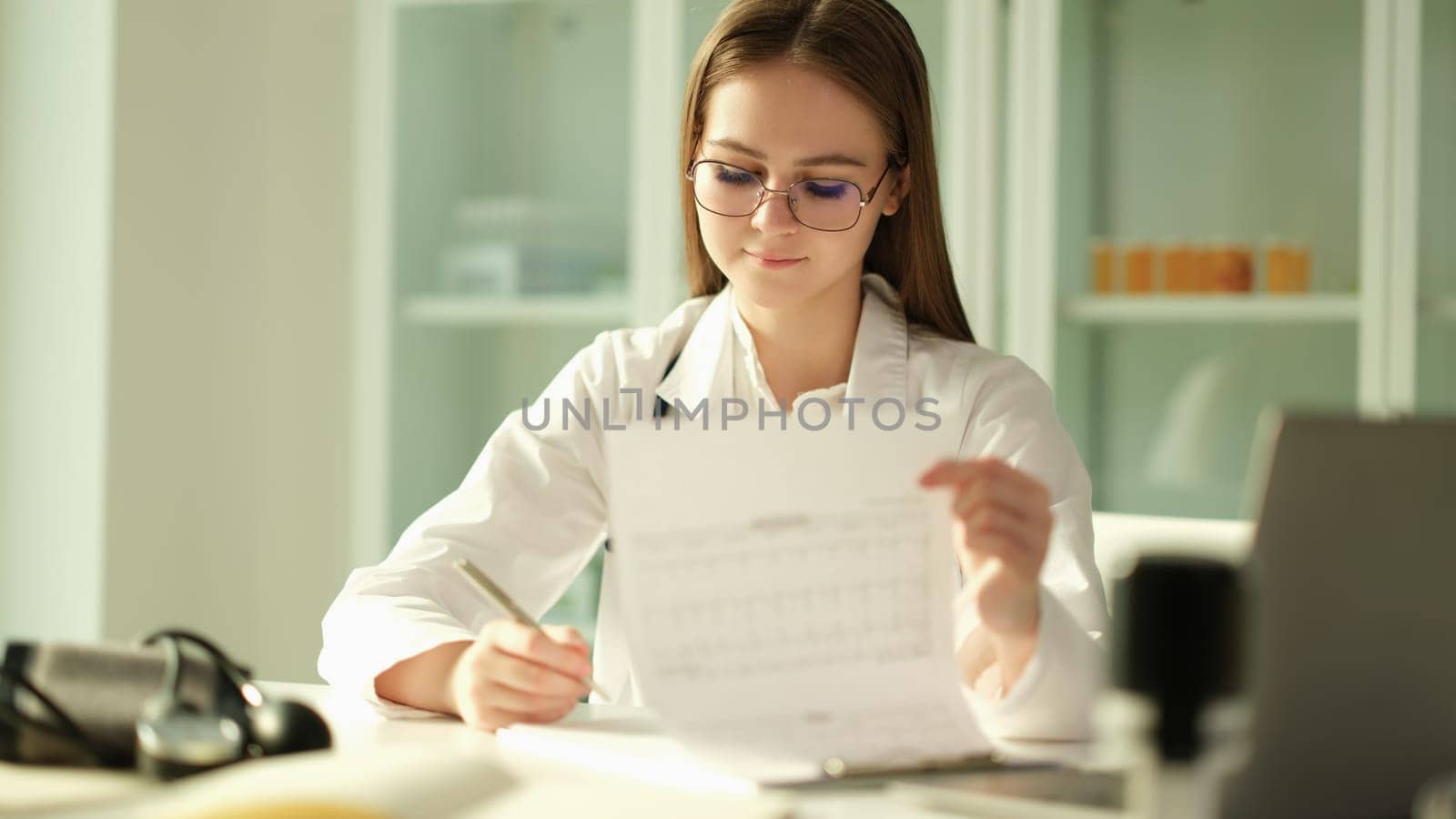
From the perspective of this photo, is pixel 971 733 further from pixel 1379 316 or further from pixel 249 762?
pixel 1379 316

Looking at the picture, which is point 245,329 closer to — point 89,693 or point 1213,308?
point 1213,308

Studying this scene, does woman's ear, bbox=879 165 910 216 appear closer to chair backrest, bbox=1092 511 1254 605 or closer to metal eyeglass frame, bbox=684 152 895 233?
metal eyeglass frame, bbox=684 152 895 233

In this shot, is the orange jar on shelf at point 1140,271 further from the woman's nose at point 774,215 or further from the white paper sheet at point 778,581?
the white paper sheet at point 778,581

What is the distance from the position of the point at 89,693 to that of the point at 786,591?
43 cm

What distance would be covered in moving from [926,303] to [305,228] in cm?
184

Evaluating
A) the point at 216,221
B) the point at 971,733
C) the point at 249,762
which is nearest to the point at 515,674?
the point at 249,762

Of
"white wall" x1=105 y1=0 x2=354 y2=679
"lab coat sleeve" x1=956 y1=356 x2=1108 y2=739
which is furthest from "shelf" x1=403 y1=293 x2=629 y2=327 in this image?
"lab coat sleeve" x1=956 y1=356 x2=1108 y2=739

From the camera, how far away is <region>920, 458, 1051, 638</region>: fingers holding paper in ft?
2.45

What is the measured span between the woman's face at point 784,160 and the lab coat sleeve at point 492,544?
0.23 m

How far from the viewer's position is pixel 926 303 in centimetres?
149

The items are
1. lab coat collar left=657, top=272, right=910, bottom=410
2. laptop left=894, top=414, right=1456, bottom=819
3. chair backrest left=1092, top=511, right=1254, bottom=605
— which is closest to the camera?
laptop left=894, top=414, right=1456, bottom=819

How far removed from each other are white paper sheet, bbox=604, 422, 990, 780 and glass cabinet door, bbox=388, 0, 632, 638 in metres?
2.08

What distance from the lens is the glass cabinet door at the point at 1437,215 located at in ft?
7.51

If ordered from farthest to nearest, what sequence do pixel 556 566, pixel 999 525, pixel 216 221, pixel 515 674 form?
pixel 216 221
pixel 556 566
pixel 515 674
pixel 999 525
